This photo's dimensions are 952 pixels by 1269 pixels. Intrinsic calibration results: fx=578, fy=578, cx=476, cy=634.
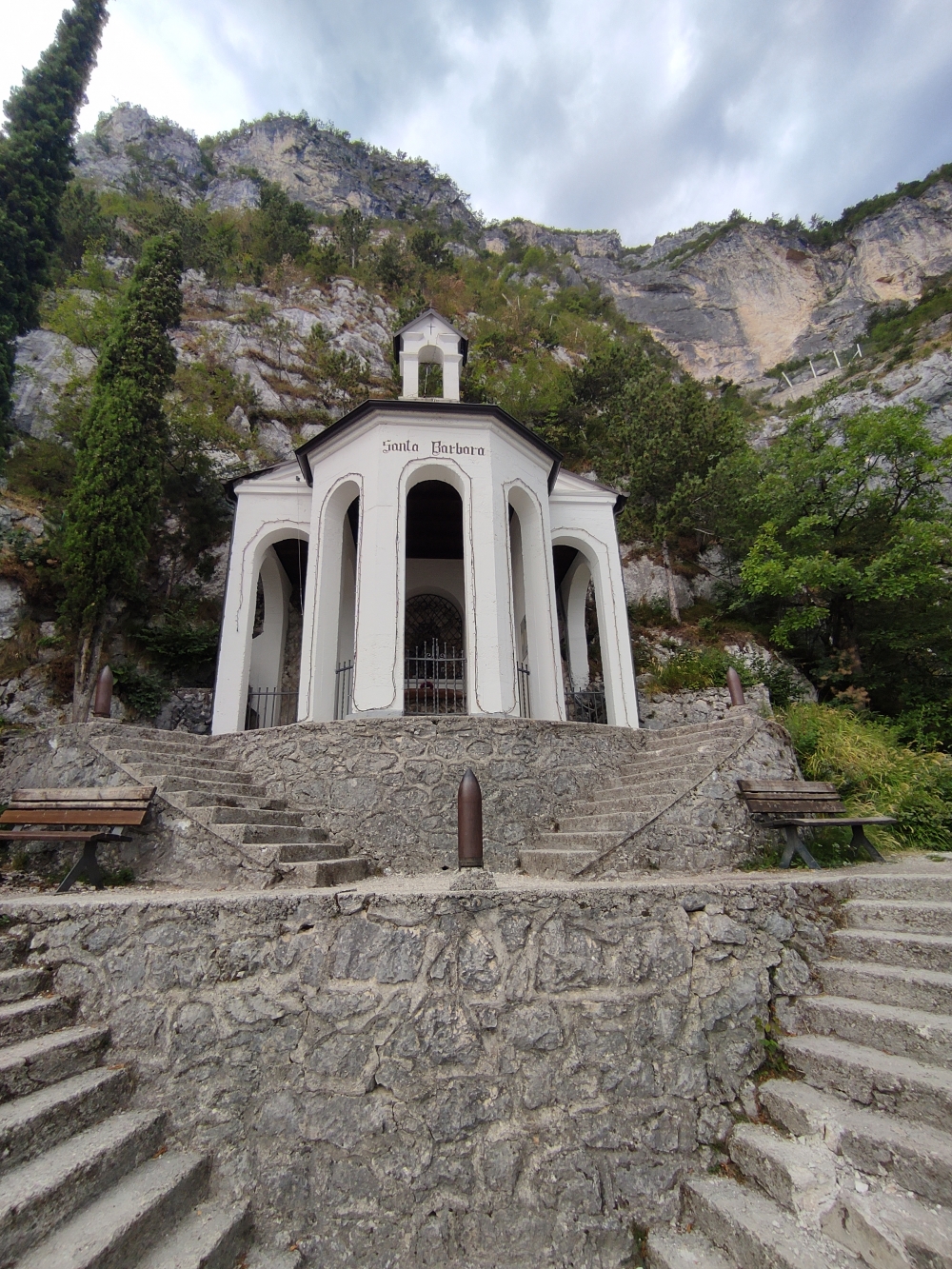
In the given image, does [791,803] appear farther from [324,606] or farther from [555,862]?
[324,606]

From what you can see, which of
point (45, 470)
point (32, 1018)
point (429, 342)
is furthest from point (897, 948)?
point (45, 470)

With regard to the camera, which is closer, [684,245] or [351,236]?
[351,236]

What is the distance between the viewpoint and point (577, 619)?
1349 cm

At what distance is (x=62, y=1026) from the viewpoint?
10.4ft

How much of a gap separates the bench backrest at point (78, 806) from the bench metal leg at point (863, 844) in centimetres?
638

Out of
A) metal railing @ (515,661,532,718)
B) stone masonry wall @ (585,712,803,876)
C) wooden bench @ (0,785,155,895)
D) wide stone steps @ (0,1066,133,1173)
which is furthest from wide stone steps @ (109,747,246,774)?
stone masonry wall @ (585,712,803,876)

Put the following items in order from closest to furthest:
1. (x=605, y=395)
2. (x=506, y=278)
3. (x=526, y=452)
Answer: (x=526, y=452) → (x=605, y=395) → (x=506, y=278)

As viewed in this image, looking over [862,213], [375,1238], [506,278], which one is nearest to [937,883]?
[375,1238]

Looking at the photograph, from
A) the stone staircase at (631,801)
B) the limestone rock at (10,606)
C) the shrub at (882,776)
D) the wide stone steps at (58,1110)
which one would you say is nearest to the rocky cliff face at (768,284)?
the shrub at (882,776)

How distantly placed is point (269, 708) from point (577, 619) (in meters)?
7.11

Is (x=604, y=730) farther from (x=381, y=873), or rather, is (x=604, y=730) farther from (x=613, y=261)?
(x=613, y=261)

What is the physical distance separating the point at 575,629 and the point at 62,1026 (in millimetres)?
11425

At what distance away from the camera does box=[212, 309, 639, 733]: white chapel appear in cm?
824

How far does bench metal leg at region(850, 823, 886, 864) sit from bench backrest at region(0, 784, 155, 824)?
20.9ft
